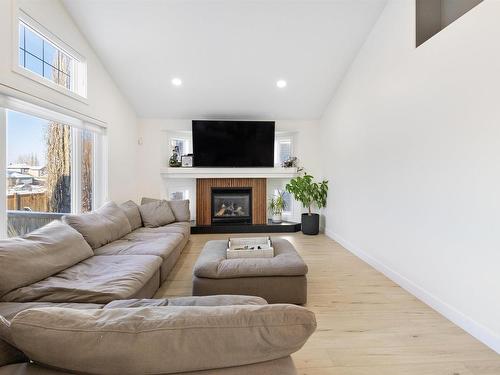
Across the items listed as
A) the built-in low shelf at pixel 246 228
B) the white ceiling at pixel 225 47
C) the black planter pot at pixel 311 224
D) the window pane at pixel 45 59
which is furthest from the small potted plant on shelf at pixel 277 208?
the window pane at pixel 45 59

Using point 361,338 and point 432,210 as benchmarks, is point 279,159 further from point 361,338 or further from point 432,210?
point 361,338

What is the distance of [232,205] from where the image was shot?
6.13m

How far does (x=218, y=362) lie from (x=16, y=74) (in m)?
3.15

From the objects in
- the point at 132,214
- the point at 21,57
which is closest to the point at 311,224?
the point at 132,214

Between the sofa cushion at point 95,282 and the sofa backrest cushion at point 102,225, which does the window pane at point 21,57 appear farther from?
the sofa cushion at point 95,282

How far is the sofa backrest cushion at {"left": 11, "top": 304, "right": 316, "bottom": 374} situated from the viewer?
2.56 ft

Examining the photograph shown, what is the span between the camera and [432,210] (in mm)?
2584

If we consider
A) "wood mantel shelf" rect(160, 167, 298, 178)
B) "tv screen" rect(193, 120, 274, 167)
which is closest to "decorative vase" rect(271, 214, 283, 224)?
"wood mantel shelf" rect(160, 167, 298, 178)

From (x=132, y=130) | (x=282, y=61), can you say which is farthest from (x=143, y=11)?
(x=132, y=130)

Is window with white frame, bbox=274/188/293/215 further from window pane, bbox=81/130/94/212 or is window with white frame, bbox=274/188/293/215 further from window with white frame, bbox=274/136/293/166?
window pane, bbox=81/130/94/212

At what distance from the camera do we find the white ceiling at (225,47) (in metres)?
3.51

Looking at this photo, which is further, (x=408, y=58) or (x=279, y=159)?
(x=279, y=159)

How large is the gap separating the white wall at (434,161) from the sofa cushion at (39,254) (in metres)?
3.27

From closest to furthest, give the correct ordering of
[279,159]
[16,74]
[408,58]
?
[16,74] < [408,58] < [279,159]
